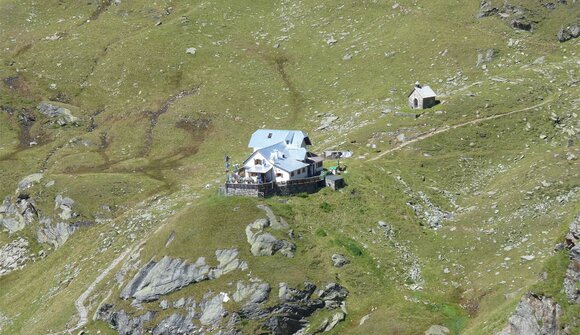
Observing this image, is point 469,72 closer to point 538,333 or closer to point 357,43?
point 357,43

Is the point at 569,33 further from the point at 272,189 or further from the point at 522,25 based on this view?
the point at 272,189

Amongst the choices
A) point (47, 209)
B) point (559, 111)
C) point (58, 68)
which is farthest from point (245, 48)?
point (559, 111)

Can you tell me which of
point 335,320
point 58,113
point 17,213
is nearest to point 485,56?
point 335,320

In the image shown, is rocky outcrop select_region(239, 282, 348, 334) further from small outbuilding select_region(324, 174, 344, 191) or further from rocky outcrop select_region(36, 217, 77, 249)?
rocky outcrop select_region(36, 217, 77, 249)

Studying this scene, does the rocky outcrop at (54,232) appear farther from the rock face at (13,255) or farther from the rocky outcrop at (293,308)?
the rocky outcrop at (293,308)

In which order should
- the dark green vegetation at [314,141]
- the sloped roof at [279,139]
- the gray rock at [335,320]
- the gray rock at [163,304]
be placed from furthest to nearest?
the sloped roof at [279,139], the dark green vegetation at [314,141], the gray rock at [163,304], the gray rock at [335,320]

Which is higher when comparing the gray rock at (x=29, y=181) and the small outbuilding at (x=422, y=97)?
the small outbuilding at (x=422, y=97)

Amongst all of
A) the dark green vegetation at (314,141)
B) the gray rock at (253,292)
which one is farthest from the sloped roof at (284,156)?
the gray rock at (253,292)
